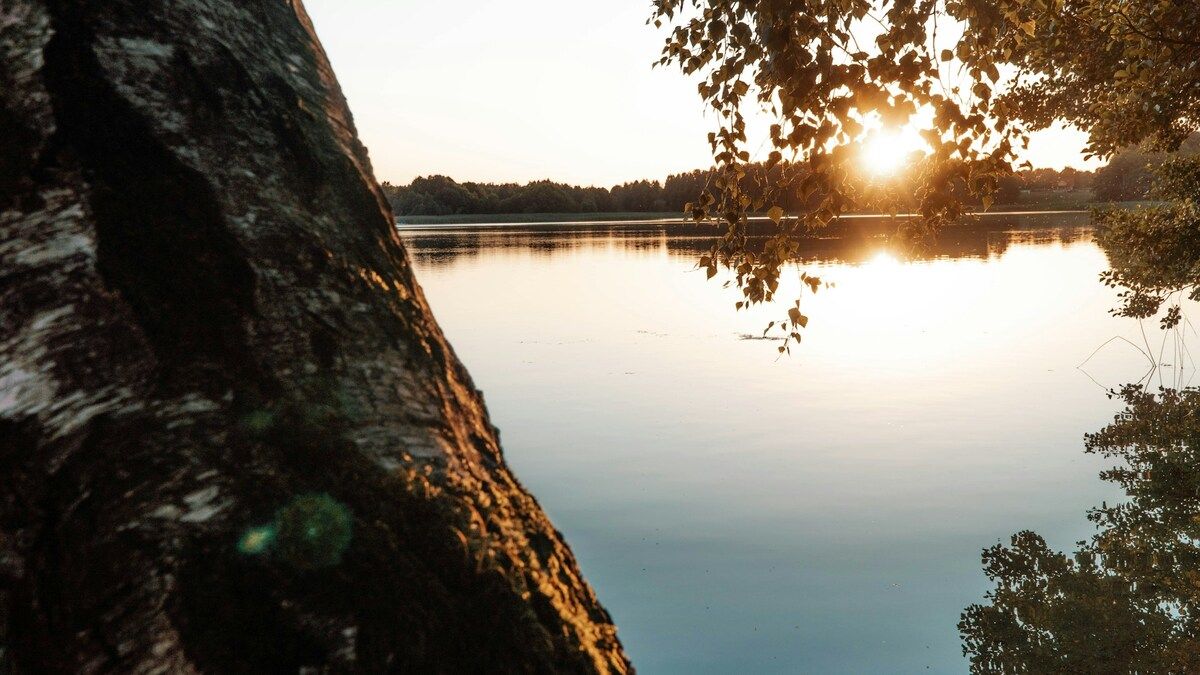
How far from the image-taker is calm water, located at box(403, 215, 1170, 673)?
29.0ft

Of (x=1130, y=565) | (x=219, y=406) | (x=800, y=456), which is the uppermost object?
(x=219, y=406)

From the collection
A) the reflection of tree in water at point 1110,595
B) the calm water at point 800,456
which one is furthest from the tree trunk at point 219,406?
the reflection of tree in water at point 1110,595

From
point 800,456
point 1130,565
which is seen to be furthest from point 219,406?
point 800,456

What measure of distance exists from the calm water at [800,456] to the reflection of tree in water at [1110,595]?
302mm

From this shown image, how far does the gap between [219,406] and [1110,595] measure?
371 inches

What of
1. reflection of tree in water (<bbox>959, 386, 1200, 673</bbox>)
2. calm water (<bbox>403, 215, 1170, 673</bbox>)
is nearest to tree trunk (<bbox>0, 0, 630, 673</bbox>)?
calm water (<bbox>403, 215, 1170, 673</bbox>)

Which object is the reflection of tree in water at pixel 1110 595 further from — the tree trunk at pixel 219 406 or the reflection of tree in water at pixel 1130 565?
the tree trunk at pixel 219 406

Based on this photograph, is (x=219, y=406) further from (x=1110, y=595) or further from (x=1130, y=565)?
(x=1130, y=565)

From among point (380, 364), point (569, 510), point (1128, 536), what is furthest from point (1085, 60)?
point (380, 364)

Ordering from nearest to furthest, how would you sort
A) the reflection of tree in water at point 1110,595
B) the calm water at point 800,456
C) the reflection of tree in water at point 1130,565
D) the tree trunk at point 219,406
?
the tree trunk at point 219,406 → the reflection of tree in water at point 1110,595 → the reflection of tree in water at point 1130,565 → the calm water at point 800,456

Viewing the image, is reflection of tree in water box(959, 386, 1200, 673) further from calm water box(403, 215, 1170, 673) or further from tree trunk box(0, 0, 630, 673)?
tree trunk box(0, 0, 630, 673)

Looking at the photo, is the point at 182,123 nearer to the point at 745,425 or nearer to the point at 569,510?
the point at 569,510

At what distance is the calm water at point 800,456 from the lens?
29.0 feet

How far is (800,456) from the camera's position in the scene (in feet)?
44.9
